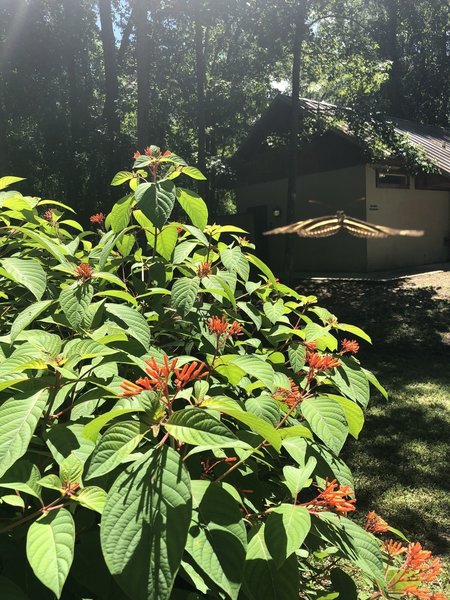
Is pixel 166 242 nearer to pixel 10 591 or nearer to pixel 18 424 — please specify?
pixel 18 424

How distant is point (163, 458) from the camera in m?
0.70

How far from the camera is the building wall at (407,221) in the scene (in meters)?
14.5

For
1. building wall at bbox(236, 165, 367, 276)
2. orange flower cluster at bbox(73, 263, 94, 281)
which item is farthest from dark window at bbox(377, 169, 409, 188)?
orange flower cluster at bbox(73, 263, 94, 281)

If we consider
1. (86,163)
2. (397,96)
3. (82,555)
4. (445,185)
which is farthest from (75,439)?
(397,96)

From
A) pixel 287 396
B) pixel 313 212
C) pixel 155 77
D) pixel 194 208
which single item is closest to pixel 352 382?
pixel 287 396

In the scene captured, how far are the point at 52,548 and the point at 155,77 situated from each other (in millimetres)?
21539

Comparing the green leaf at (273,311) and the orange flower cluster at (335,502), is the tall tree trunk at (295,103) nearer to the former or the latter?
the green leaf at (273,311)

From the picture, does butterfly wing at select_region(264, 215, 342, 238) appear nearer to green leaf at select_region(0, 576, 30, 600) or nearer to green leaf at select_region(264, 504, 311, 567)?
green leaf at select_region(264, 504, 311, 567)

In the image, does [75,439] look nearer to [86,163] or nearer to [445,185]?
[86,163]

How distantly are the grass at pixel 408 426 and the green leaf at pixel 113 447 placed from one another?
8.86 ft

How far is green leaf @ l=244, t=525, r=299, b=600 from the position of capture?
817mm

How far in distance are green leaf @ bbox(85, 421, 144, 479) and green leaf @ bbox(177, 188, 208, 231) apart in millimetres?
807

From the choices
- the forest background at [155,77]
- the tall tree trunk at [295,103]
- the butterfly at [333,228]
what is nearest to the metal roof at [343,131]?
the forest background at [155,77]

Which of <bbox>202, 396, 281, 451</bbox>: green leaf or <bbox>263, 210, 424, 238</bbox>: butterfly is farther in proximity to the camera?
<bbox>263, 210, 424, 238</bbox>: butterfly
